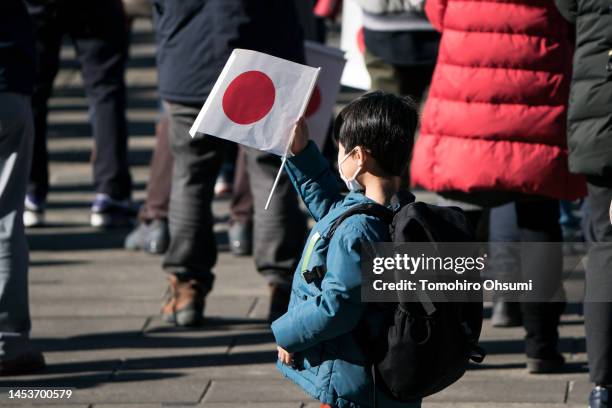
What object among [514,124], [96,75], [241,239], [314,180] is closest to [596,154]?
[514,124]

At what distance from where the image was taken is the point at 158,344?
5.58 metres

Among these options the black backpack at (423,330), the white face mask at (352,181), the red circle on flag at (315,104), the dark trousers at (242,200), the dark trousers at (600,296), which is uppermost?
the white face mask at (352,181)

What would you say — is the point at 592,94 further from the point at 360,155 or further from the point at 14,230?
the point at 14,230

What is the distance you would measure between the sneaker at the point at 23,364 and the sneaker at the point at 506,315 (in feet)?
6.24

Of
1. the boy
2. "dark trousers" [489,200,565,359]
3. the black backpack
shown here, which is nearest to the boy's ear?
the boy

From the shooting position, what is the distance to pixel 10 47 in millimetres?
4949

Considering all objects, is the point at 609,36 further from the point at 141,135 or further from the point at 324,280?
the point at 141,135

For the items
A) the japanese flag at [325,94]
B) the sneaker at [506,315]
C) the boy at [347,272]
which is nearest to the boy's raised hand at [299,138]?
the boy at [347,272]

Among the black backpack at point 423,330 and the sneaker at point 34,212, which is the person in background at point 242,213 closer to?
the sneaker at point 34,212

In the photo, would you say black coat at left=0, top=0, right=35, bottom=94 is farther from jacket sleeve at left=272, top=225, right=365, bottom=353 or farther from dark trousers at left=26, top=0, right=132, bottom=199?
dark trousers at left=26, top=0, right=132, bottom=199

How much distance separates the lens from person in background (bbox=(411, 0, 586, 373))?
196 inches

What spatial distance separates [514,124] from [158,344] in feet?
5.61

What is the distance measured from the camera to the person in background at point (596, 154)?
14.4ft

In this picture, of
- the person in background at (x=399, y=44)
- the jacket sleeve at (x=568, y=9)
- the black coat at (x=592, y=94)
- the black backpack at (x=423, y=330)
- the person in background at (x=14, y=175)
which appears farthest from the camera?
the person in background at (x=399, y=44)
